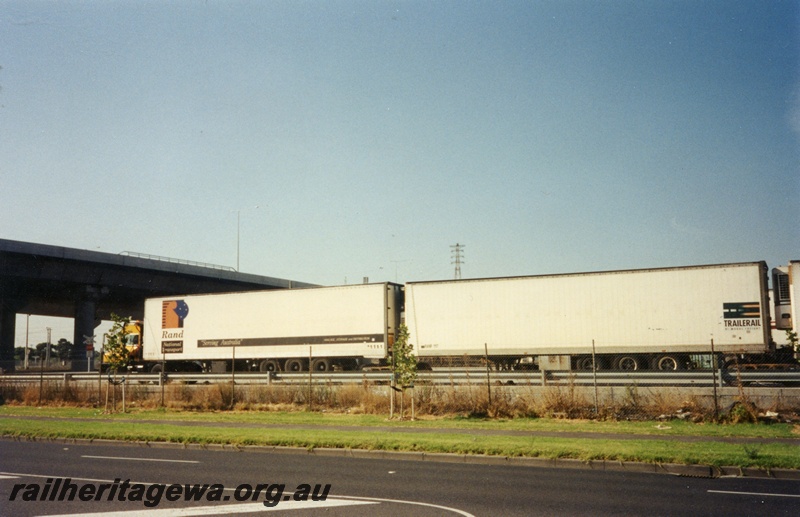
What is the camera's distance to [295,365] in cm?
3403

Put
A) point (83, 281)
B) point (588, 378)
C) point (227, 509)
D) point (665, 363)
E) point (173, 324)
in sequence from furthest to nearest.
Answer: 1. point (83, 281)
2. point (173, 324)
3. point (665, 363)
4. point (588, 378)
5. point (227, 509)

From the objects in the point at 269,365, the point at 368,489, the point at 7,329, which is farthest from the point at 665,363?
the point at 7,329

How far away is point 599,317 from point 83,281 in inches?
1645

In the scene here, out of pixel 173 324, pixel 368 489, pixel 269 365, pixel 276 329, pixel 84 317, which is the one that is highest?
pixel 84 317

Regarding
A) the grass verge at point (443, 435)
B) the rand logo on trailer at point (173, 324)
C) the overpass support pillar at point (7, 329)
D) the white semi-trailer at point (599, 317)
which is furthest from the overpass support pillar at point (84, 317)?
the white semi-trailer at point (599, 317)

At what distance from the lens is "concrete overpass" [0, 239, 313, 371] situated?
48438mm

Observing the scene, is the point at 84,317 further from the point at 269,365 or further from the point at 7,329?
the point at 269,365

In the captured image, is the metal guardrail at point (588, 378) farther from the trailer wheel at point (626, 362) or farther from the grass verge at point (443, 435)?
the trailer wheel at point (626, 362)

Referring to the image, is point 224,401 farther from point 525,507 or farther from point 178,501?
point 525,507

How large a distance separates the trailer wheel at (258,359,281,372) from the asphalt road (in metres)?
20.9

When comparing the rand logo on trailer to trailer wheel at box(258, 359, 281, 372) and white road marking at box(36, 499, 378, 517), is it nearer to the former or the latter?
trailer wheel at box(258, 359, 281, 372)

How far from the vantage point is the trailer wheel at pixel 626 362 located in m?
26.8

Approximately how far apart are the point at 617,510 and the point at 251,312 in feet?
94.8

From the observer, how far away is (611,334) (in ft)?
87.7
